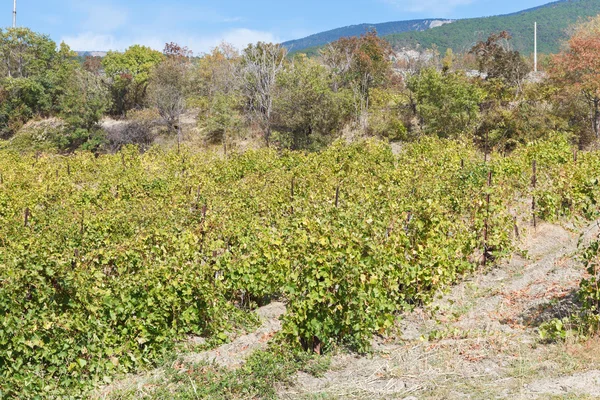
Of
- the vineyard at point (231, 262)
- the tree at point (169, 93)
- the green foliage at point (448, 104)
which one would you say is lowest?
the vineyard at point (231, 262)

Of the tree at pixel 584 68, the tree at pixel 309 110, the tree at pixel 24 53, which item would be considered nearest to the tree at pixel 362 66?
the tree at pixel 309 110

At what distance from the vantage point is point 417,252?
7.17 metres

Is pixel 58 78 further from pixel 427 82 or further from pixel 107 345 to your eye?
pixel 107 345

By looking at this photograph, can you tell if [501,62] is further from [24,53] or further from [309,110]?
[24,53]

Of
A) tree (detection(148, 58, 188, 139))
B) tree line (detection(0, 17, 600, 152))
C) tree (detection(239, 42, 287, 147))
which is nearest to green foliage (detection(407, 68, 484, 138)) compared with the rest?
tree line (detection(0, 17, 600, 152))

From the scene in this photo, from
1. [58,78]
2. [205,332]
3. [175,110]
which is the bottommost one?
[205,332]

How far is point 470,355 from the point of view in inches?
215

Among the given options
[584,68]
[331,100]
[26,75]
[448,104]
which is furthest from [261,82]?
[26,75]

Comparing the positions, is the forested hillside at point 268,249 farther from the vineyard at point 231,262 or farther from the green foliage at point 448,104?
the green foliage at point 448,104

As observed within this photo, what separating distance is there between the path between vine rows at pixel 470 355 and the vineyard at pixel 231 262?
1.02 feet

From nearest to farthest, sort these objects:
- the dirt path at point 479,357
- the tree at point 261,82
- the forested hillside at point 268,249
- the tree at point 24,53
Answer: the dirt path at point 479,357, the forested hillside at point 268,249, the tree at point 261,82, the tree at point 24,53

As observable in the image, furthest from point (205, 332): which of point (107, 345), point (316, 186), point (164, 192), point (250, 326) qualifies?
point (164, 192)

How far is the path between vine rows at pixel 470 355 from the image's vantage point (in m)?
4.82

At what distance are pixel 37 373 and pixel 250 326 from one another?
8.26 feet
